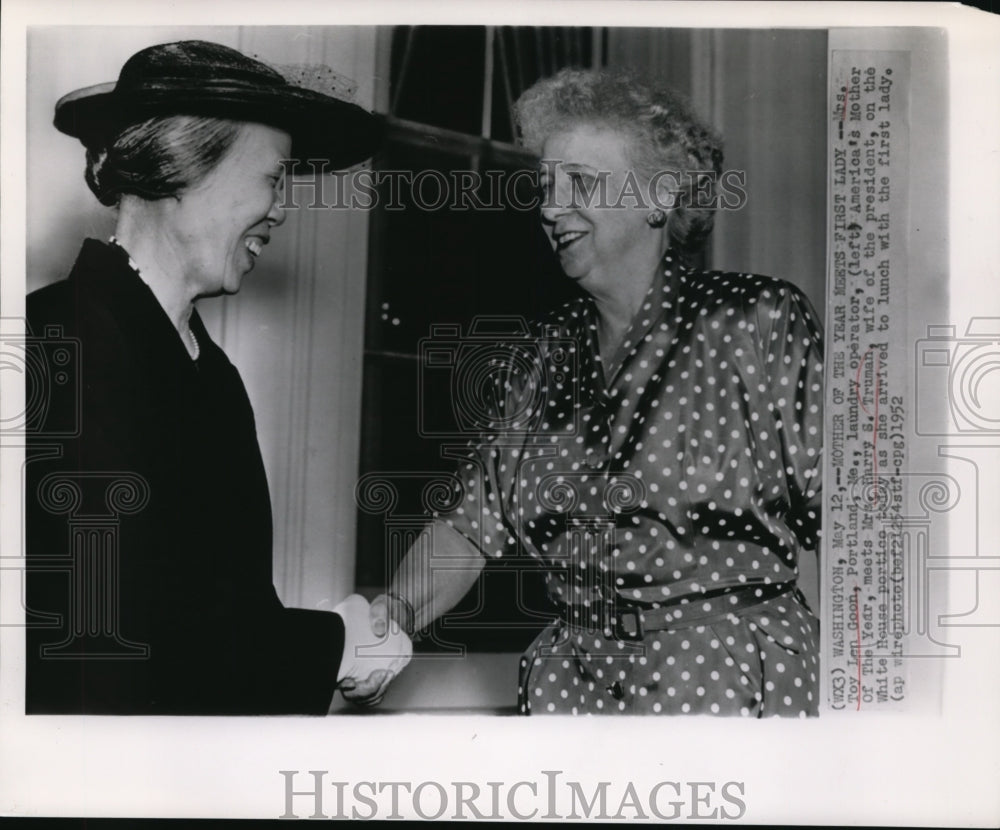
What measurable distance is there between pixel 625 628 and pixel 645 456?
283mm

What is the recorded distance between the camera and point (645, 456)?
160 cm

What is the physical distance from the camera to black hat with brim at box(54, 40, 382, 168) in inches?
64.1

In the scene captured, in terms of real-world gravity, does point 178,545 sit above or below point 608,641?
A: above

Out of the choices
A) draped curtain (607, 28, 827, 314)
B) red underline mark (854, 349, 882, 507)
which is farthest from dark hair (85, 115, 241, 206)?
red underline mark (854, 349, 882, 507)

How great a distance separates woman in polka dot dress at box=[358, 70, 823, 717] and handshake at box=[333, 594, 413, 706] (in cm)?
2

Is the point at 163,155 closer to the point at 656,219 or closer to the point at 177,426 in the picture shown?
the point at 177,426

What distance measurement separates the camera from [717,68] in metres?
1.63

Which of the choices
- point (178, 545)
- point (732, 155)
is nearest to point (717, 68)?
point (732, 155)

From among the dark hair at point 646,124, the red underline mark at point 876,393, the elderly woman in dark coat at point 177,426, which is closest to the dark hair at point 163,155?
the elderly woman in dark coat at point 177,426

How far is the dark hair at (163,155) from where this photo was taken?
1625 mm

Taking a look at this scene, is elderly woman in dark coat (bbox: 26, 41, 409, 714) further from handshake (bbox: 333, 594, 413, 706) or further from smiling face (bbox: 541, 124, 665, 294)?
smiling face (bbox: 541, 124, 665, 294)

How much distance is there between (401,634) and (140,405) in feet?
1.91

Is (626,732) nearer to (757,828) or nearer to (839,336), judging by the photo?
(757,828)

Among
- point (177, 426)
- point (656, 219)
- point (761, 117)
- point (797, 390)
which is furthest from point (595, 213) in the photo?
point (177, 426)
